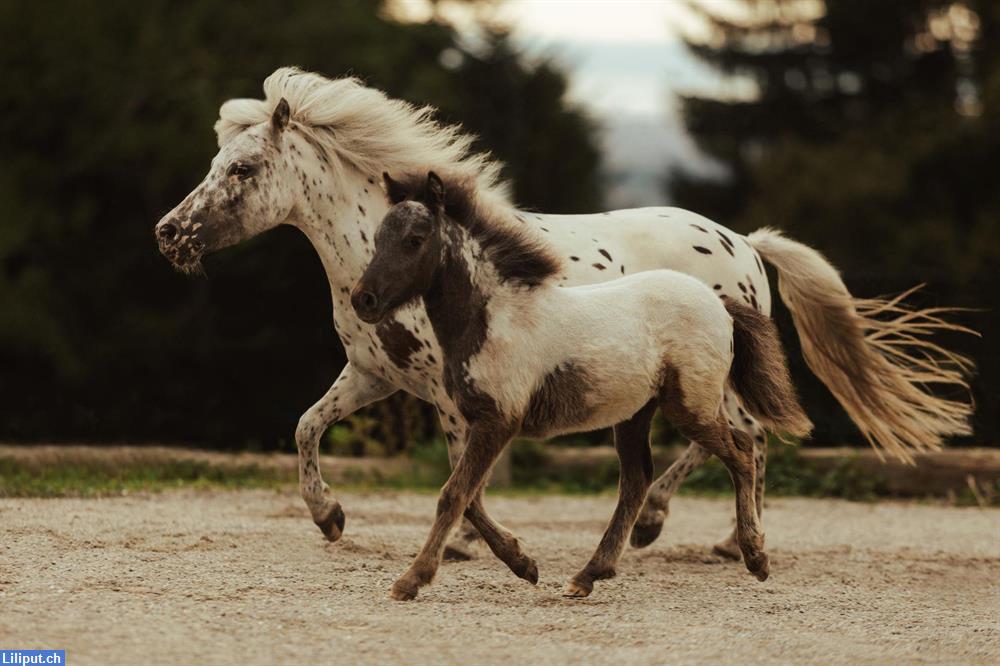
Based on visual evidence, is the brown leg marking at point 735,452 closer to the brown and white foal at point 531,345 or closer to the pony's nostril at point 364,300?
the brown and white foal at point 531,345

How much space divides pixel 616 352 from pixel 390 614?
1407 millimetres

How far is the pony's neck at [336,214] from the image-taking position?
6.77 m

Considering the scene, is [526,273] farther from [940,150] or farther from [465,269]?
[940,150]

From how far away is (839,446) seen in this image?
11.6 meters

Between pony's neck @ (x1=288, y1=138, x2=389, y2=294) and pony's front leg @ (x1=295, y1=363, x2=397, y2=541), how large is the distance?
47 cm

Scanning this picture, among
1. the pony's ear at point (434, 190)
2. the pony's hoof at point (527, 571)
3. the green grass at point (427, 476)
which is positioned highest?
the pony's ear at point (434, 190)

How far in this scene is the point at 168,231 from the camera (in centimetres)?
651

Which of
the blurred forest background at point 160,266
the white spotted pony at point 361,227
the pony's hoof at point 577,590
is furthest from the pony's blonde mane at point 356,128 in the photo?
the blurred forest background at point 160,266

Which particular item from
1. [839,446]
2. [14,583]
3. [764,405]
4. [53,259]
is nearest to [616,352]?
[764,405]

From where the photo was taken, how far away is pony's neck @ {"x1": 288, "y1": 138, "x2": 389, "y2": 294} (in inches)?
267

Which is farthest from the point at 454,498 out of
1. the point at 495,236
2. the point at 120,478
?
the point at 120,478

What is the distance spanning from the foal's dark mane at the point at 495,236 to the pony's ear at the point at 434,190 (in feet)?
0.09

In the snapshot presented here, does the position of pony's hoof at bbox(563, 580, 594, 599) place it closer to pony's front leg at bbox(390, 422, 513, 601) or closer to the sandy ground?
the sandy ground

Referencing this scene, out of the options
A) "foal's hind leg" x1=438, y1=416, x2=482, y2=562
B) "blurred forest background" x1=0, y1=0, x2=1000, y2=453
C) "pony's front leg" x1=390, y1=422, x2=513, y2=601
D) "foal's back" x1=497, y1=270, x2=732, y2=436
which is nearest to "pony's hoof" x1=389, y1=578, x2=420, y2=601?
"pony's front leg" x1=390, y1=422, x2=513, y2=601
